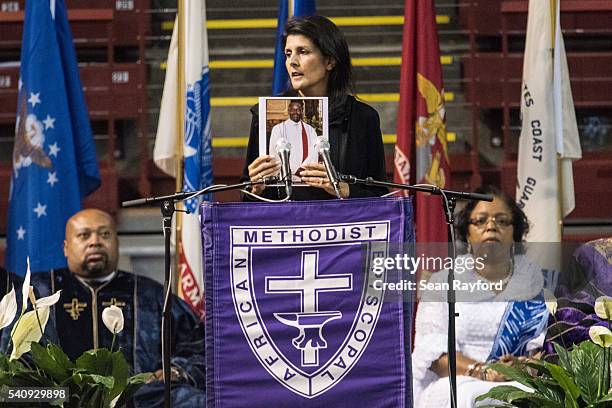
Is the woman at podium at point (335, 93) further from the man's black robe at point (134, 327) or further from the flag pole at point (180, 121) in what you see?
the flag pole at point (180, 121)

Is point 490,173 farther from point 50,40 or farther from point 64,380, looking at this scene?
point 64,380

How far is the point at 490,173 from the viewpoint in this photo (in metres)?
7.73

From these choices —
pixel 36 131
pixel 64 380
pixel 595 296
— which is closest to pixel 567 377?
pixel 595 296

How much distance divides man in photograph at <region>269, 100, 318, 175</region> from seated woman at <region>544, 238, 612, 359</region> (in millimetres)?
885

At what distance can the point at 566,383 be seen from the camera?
10.8ft

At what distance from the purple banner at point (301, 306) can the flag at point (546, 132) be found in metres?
3.10

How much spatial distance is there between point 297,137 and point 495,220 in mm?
1770

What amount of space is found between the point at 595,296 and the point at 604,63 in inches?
170

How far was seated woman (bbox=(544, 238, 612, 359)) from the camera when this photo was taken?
380cm

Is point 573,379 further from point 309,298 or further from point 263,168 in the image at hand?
point 263,168

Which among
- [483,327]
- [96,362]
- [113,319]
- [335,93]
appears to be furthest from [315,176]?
[483,327]

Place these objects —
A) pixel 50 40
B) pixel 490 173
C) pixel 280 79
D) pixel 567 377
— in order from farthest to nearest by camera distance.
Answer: pixel 490 173, pixel 50 40, pixel 280 79, pixel 567 377

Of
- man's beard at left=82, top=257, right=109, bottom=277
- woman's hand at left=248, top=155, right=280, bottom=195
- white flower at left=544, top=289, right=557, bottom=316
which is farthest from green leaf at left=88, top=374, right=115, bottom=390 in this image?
man's beard at left=82, top=257, right=109, bottom=277

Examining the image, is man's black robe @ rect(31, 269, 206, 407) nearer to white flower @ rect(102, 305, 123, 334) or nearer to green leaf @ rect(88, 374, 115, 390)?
white flower @ rect(102, 305, 123, 334)
